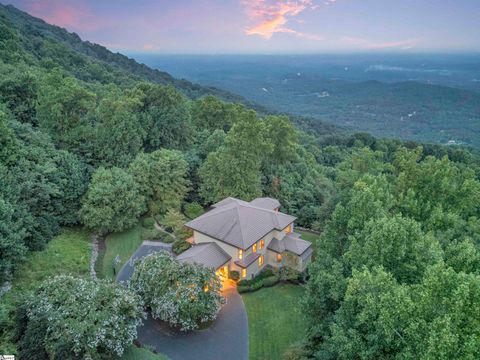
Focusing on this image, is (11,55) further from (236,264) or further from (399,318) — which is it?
(399,318)

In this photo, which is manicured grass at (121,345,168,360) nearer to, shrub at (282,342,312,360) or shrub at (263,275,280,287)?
shrub at (282,342,312,360)

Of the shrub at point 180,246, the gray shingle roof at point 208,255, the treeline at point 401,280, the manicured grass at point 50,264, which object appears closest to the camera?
the treeline at point 401,280

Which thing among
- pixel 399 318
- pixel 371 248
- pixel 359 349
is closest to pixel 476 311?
pixel 399 318

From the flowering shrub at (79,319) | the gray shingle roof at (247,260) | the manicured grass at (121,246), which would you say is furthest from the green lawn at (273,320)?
the manicured grass at (121,246)

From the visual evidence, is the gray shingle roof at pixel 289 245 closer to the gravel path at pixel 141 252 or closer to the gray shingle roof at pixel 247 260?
the gray shingle roof at pixel 247 260

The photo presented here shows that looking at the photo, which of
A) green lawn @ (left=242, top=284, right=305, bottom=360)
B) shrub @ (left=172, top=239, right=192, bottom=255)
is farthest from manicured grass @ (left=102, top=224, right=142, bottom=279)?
green lawn @ (left=242, top=284, right=305, bottom=360)

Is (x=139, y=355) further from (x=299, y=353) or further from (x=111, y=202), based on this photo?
(x=111, y=202)

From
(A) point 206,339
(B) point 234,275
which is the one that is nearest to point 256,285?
(B) point 234,275
